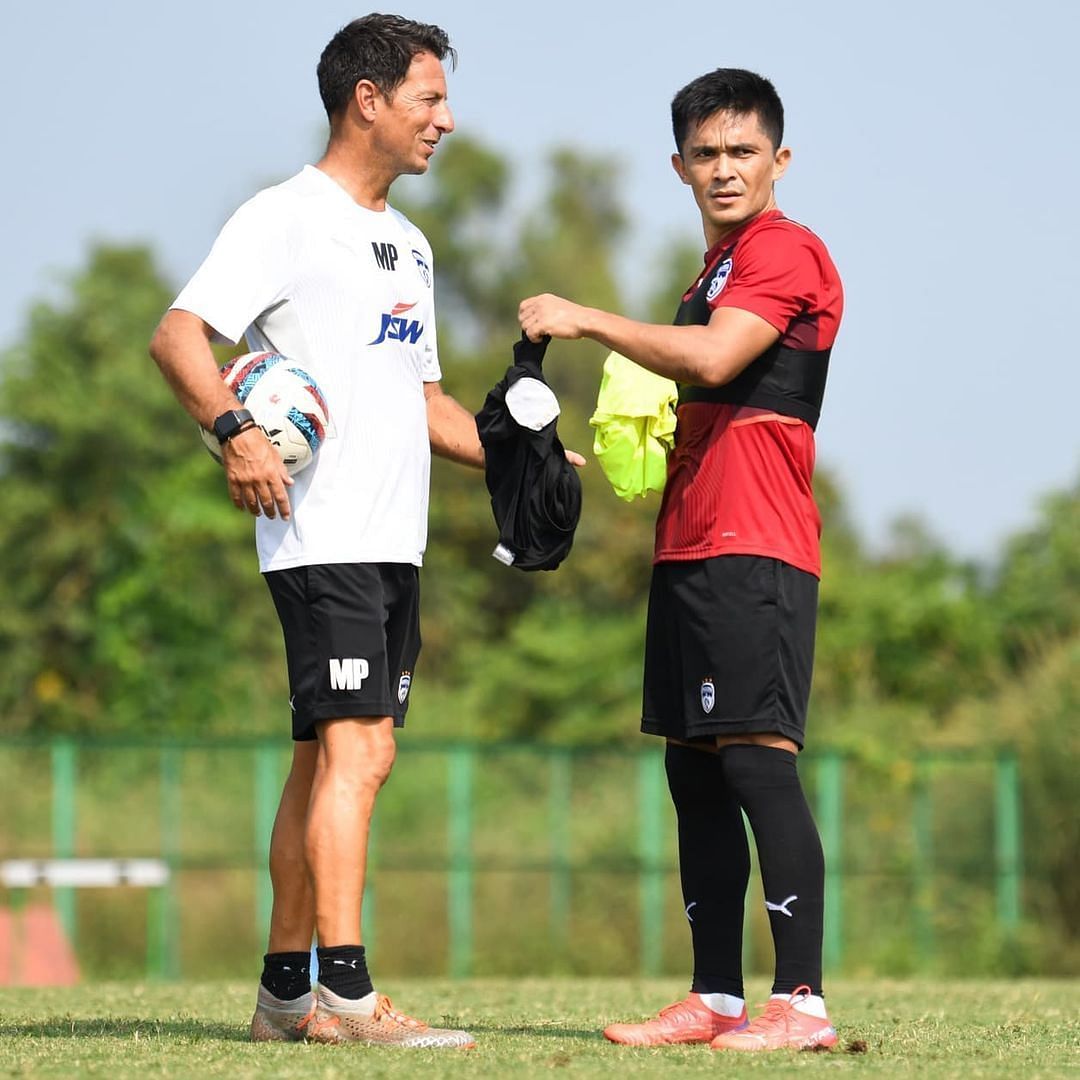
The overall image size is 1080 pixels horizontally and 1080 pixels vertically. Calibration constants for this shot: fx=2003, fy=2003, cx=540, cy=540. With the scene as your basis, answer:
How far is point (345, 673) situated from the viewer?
17.1 feet

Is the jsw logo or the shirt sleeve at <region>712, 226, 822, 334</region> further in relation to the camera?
the jsw logo

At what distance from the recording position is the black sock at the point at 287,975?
5.36 m

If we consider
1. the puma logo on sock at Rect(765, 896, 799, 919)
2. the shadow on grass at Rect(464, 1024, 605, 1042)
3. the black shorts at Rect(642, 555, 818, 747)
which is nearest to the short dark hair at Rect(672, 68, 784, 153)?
the black shorts at Rect(642, 555, 818, 747)

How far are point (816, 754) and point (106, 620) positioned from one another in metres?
12.1

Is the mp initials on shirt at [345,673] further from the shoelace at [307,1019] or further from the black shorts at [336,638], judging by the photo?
the shoelace at [307,1019]

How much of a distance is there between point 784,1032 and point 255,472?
1.94m

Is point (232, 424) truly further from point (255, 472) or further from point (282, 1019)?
point (282, 1019)

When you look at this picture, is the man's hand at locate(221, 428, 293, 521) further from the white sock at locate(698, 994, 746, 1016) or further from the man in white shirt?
the white sock at locate(698, 994, 746, 1016)

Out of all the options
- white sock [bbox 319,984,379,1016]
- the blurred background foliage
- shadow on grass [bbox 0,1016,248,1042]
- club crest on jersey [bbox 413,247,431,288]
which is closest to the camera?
white sock [bbox 319,984,379,1016]

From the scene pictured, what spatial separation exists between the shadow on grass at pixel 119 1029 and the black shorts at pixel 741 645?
4.96ft

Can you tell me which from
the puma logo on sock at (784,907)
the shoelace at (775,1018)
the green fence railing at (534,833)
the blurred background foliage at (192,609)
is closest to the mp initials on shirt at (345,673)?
the puma logo on sock at (784,907)

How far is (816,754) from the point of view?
19.2 metres

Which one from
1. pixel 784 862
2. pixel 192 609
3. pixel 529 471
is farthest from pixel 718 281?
pixel 192 609

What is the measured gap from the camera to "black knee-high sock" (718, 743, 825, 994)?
201 inches
